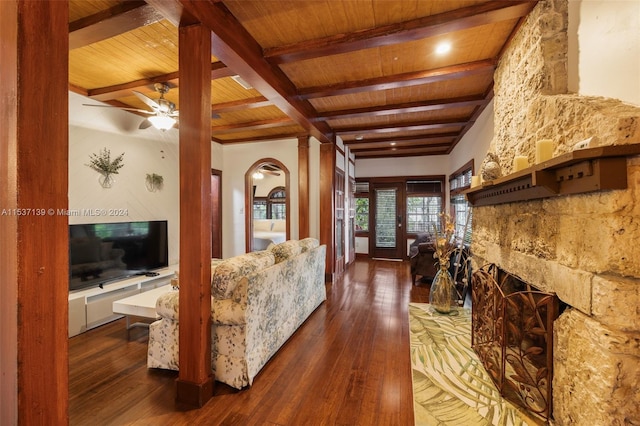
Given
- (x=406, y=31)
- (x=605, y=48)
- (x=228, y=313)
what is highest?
(x=406, y=31)

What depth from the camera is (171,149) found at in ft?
15.3

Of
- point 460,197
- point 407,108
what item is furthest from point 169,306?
point 460,197

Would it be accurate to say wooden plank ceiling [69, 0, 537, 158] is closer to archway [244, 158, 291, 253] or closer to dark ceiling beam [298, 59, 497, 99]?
dark ceiling beam [298, 59, 497, 99]

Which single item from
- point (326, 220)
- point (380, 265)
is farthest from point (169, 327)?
point (380, 265)

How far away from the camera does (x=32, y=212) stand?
35.2 inches

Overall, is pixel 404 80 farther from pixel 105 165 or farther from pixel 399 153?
pixel 399 153

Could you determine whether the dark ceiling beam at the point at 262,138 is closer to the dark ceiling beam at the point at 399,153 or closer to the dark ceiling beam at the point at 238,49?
the dark ceiling beam at the point at 238,49

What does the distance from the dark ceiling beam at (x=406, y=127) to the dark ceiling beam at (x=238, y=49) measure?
177cm

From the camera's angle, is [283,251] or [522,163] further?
[283,251]

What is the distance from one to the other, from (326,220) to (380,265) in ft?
7.68

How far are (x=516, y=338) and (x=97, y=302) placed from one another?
13.5ft

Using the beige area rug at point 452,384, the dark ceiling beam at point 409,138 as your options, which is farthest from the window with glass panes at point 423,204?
the beige area rug at point 452,384

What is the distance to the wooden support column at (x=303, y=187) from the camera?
17.4 ft

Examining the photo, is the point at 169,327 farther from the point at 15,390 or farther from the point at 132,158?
the point at 132,158
